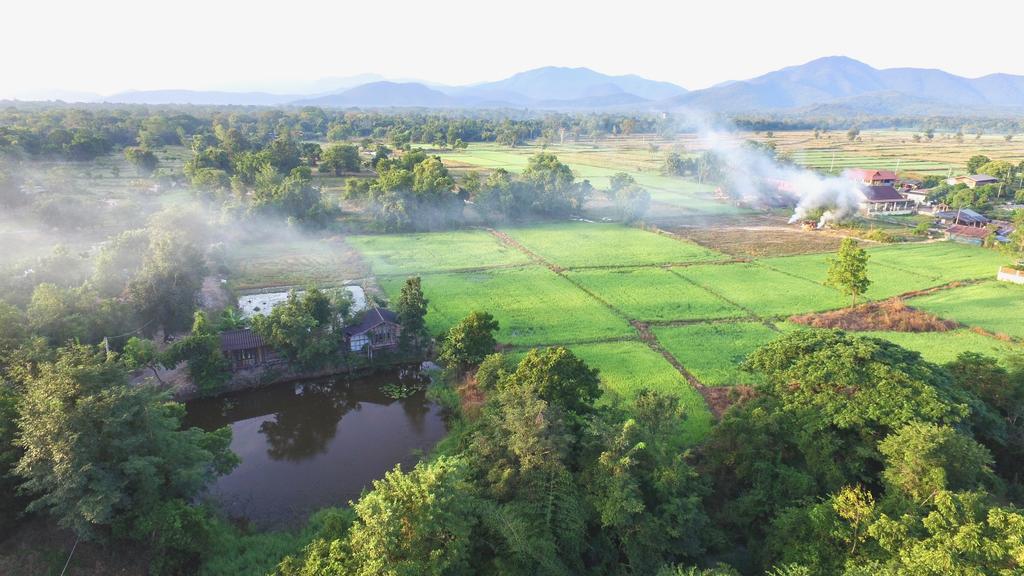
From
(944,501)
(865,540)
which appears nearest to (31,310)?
(865,540)

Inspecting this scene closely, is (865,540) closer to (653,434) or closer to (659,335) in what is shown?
(653,434)

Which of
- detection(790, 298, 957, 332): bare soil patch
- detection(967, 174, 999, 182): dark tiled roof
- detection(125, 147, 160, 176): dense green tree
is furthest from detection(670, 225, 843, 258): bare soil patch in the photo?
detection(125, 147, 160, 176): dense green tree

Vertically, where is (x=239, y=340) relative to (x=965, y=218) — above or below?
below

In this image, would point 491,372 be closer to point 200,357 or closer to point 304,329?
point 304,329

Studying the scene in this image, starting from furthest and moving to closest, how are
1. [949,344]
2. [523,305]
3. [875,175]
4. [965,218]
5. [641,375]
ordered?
[875,175]
[965,218]
[523,305]
[949,344]
[641,375]

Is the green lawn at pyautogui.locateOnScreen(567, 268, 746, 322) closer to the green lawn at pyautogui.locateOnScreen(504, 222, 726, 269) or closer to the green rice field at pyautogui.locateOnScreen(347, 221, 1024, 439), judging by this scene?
the green rice field at pyautogui.locateOnScreen(347, 221, 1024, 439)

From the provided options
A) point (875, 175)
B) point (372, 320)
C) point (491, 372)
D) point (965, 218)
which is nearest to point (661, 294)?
point (372, 320)
